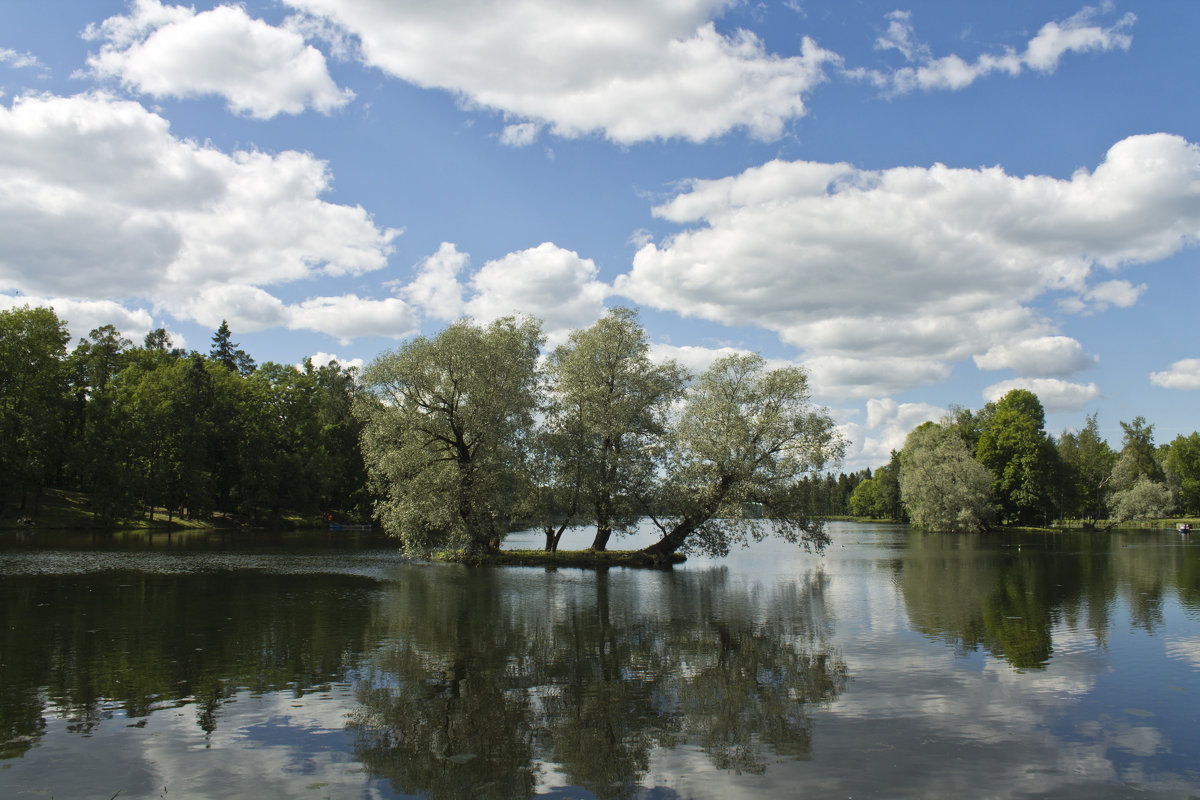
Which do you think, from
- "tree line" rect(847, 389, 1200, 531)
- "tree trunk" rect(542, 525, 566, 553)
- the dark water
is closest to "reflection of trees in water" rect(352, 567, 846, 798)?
the dark water

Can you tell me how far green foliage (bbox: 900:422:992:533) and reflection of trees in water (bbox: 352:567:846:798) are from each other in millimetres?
74266

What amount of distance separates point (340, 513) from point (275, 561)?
6603cm

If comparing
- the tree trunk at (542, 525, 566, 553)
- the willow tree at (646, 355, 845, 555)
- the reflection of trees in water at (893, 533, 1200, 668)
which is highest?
the willow tree at (646, 355, 845, 555)

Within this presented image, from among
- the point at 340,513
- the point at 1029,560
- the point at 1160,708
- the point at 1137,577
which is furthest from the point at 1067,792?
the point at 340,513

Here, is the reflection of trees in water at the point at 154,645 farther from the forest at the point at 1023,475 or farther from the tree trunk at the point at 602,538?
the forest at the point at 1023,475

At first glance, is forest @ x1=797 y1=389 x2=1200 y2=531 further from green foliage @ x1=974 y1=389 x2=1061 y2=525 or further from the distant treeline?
the distant treeline

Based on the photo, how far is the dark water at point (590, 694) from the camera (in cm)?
977

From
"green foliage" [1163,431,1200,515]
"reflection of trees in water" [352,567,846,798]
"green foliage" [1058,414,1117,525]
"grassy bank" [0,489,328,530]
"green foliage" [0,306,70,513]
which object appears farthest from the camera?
"green foliage" [1163,431,1200,515]

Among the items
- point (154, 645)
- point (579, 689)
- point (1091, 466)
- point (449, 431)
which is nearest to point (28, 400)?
point (449, 431)

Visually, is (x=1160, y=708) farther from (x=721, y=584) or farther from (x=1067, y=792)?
(x=721, y=584)

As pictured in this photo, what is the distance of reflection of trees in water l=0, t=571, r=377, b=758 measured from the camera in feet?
42.5

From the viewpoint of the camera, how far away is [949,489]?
93.1 m

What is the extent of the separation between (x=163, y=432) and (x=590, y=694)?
7907 centimetres

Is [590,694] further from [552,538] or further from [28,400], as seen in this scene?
[28,400]
